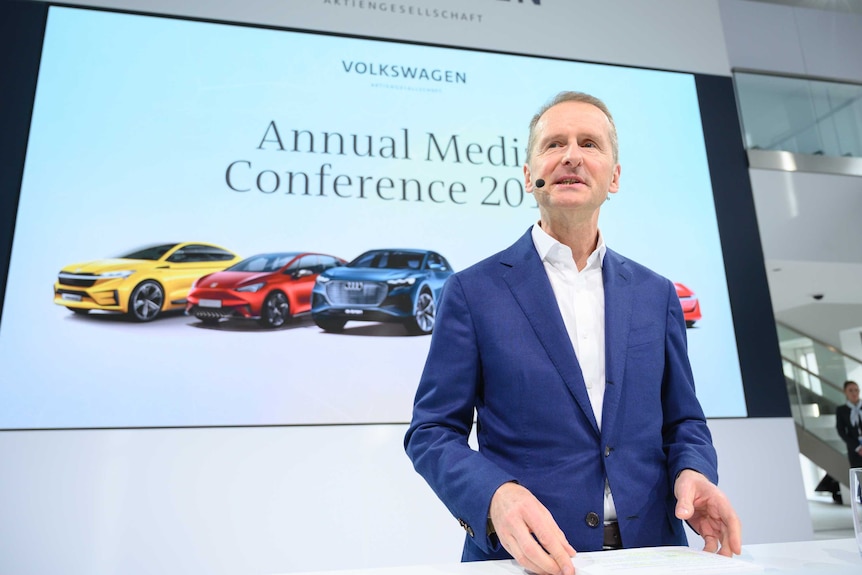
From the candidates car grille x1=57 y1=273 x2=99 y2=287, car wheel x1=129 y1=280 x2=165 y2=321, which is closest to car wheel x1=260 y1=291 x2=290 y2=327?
car wheel x1=129 y1=280 x2=165 y2=321

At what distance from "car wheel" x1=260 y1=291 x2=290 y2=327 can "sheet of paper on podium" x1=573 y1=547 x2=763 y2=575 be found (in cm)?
257

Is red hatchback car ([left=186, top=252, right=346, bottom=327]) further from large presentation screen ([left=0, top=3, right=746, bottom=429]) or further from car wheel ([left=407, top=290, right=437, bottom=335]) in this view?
car wheel ([left=407, top=290, right=437, bottom=335])

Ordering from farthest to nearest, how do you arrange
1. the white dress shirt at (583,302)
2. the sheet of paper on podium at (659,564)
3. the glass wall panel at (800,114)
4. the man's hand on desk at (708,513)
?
the glass wall panel at (800,114)
the white dress shirt at (583,302)
the man's hand on desk at (708,513)
the sheet of paper on podium at (659,564)

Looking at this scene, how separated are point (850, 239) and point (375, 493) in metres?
3.95

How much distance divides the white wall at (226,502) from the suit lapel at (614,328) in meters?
2.11

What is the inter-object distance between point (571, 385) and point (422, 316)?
228 centimetres

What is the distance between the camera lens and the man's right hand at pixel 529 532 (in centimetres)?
75

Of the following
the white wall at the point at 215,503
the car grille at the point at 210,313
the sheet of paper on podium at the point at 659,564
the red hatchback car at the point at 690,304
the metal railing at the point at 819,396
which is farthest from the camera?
the metal railing at the point at 819,396

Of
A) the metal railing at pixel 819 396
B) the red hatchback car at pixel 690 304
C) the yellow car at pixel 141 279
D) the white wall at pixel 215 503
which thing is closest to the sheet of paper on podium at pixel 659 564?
the white wall at pixel 215 503

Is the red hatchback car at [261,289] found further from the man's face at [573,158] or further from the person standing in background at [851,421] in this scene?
the person standing in background at [851,421]

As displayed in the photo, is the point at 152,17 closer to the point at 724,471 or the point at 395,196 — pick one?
the point at 395,196

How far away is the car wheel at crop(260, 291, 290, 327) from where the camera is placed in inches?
126

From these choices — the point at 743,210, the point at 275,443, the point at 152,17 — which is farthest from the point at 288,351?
the point at 743,210

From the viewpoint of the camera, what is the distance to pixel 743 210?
160 inches
